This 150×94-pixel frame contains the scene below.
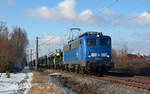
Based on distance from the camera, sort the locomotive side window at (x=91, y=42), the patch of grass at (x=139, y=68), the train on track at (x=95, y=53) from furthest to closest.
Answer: the patch of grass at (x=139, y=68), the locomotive side window at (x=91, y=42), the train on track at (x=95, y=53)

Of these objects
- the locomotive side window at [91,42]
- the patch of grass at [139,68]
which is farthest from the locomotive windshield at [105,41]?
the patch of grass at [139,68]

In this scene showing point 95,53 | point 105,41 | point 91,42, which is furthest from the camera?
point 105,41

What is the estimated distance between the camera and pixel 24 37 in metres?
68.9

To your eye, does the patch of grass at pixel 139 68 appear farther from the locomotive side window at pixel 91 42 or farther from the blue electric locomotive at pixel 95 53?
the locomotive side window at pixel 91 42

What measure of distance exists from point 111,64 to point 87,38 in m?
3.18

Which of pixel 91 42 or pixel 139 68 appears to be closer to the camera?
pixel 91 42

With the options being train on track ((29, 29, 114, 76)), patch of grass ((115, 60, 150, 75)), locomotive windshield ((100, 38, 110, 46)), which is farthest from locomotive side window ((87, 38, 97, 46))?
patch of grass ((115, 60, 150, 75))

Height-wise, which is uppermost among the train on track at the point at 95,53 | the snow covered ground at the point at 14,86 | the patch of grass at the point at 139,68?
the train on track at the point at 95,53

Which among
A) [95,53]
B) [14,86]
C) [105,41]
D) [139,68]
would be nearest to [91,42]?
[95,53]

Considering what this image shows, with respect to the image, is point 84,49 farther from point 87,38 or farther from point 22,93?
point 22,93

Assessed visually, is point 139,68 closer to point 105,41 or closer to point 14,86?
point 105,41

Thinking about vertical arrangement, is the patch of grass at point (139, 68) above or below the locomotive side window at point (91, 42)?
below

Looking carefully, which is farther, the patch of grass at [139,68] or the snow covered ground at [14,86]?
the patch of grass at [139,68]

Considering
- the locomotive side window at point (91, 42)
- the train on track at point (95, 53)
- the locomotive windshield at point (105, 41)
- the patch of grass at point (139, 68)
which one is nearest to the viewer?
the train on track at point (95, 53)
